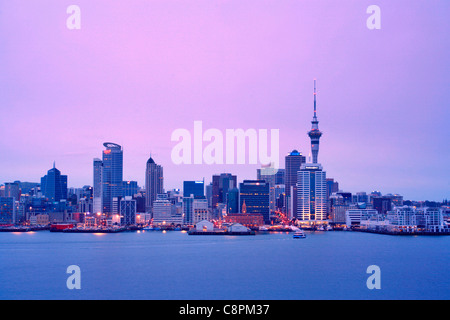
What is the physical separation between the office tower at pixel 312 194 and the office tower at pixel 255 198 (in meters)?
6.31

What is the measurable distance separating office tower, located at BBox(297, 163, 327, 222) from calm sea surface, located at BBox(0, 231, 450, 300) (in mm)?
34491

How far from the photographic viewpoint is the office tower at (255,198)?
54.3 metres

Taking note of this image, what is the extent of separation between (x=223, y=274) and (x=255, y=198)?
127 ft

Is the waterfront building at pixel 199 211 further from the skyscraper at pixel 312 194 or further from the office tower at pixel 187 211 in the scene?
the skyscraper at pixel 312 194

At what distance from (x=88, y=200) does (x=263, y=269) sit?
175 feet

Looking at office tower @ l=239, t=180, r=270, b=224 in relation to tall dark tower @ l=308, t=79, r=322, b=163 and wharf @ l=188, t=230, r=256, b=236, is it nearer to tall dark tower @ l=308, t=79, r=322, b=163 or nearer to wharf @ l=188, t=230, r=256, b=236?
wharf @ l=188, t=230, r=256, b=236

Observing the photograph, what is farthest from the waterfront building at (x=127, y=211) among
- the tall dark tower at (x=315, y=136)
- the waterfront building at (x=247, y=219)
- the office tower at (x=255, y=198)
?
the tall dark tower at (x=315, y=136)

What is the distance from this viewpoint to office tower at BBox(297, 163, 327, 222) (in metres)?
59.1

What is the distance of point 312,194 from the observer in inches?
2376

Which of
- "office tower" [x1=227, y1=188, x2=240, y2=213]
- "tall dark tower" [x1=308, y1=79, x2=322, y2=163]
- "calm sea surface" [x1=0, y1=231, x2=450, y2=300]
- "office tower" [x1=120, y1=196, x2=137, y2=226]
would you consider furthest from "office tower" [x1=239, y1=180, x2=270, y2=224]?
"calm sea surface" [x1=0, y1=231, x2=450, y2=300]

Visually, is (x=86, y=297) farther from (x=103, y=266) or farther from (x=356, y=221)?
(x=356, y=221)

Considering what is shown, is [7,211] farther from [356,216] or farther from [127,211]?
[356,216]

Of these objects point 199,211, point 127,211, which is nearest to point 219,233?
point 199,211

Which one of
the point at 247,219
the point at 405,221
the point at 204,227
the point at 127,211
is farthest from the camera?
the point at 127,211
